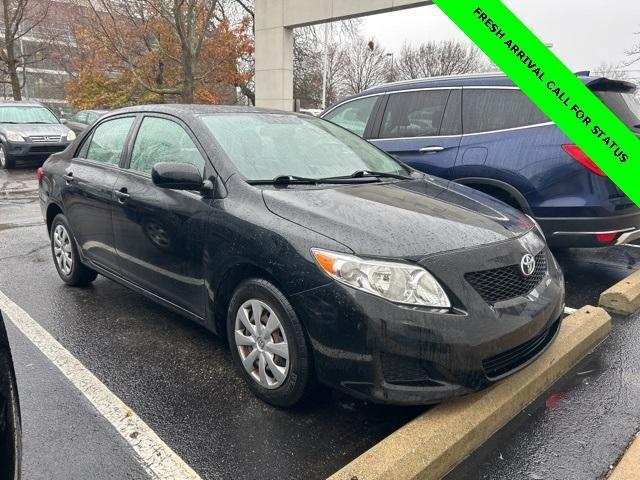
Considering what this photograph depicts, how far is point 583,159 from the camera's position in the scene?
4133 mm

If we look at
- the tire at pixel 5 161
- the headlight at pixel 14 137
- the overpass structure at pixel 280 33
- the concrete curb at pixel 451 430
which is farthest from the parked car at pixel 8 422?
the overpass structure at pixel 280 33

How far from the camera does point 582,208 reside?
4219 mm

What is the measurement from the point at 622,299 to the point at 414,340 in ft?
8.88

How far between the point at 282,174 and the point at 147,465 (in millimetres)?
1765

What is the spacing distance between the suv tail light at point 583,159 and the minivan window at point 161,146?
2.98 metres

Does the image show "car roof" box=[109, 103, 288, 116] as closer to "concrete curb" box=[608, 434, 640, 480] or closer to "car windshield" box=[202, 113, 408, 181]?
"car windshield" box=[202, 113, 408, 181]

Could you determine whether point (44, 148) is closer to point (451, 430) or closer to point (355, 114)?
point (355, 114)

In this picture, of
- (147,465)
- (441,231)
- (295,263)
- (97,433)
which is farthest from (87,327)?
(441,231)

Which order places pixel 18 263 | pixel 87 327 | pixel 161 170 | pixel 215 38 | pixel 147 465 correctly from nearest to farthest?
1. pixel 147 465
2. pixel 161 170
3. pixel 87 327
4. pixel 18 263
5. pixel 215 38

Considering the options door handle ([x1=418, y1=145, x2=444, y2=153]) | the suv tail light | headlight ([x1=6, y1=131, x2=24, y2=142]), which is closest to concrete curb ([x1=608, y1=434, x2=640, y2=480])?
the suv tail light

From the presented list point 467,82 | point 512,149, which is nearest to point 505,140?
point 512,149

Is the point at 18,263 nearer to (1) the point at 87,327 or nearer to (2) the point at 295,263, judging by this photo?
(1) the point at 87,327

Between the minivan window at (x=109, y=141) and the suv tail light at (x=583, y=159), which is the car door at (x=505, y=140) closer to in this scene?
the suv tail light at (x=583, y=159)

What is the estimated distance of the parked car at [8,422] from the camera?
1678mm
